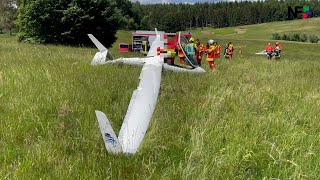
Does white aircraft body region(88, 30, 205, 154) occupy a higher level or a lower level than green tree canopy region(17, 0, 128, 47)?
lower

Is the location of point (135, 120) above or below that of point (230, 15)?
below

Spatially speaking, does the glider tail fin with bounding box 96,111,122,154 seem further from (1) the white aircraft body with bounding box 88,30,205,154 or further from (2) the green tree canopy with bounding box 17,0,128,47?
(2) the green tree canopy with bounding box 17,0,128,47

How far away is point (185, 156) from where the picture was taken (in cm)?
352

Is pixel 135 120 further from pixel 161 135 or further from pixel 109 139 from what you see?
pixel 109 139

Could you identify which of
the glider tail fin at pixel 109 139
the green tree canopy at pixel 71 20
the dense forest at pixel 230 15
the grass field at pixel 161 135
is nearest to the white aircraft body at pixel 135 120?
the glider tail fin at pixel 109 139

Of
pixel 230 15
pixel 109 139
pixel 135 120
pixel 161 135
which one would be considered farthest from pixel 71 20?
pixel 230 15

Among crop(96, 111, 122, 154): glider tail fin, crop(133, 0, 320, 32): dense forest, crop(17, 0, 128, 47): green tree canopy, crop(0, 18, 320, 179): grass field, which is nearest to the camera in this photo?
crop(0, 18, 320, 179): grass field

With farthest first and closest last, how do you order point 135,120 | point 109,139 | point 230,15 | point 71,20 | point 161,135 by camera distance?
point 230,15 < point 71,20 < point 135,120 < point 161,135 < point 109,139

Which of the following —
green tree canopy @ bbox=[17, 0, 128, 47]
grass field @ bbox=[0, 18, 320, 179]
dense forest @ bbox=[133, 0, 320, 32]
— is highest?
dense forest @ bbox=[133, 0, 320, 32]

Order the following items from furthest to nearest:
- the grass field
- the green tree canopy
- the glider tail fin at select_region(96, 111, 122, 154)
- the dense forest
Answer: the dense forest → the green tree canopy → the glider tail fin at select_region(96, 111, 122, 154) → the grass field

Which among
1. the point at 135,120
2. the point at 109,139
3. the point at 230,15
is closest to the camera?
the point at 109,139

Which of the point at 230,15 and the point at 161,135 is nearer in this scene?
the point at 161,135

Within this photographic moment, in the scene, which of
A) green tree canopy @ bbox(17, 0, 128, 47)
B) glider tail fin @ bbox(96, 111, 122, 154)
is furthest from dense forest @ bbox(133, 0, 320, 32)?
glider tail fin @ bbox(96, 111, 122, 154)

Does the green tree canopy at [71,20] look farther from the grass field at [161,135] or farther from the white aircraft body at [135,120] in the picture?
the grass field at [161,135]
